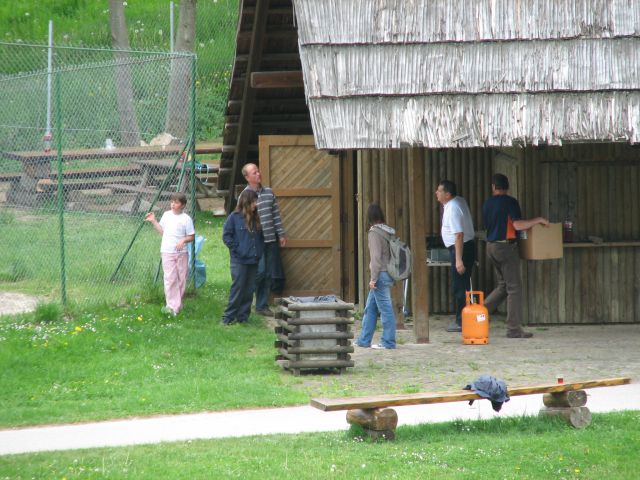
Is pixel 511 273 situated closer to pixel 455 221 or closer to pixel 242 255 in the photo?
pixel 455 221

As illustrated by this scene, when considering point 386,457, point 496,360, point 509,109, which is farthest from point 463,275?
point 386,457

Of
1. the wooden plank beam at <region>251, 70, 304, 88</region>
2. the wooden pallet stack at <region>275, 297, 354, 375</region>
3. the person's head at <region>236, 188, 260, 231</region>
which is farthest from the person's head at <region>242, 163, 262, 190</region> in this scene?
the wooden pallet stack at <region>275, 297, 354, 375</region>

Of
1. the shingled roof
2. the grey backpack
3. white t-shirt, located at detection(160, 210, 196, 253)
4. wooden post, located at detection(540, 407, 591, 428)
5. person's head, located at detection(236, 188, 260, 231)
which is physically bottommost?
wooden post, located at detection(540, 407, 591, 428)

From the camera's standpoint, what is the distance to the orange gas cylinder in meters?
13.2

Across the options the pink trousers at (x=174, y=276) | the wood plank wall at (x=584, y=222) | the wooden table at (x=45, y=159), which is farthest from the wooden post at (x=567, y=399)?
the wooden table at (x=45, y=159)

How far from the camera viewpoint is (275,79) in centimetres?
1486

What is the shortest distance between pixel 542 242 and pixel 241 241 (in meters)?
3.58

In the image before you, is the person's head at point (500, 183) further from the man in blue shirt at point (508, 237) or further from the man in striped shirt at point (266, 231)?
the man in striped shirt at point (266, 231)

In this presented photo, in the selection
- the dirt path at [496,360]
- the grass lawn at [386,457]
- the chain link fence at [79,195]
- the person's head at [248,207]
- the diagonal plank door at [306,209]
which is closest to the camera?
the grass lawn at [386,457]

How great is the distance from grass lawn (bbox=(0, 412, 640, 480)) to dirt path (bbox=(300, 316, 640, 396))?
1.86 metres

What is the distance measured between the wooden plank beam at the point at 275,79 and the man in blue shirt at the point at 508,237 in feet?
9.70

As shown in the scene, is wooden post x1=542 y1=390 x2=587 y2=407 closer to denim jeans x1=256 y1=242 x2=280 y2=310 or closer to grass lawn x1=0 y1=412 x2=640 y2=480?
grass lawn x1=0 y1=412 x2=640 y2=480

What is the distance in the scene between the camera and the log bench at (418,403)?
859 centimetres

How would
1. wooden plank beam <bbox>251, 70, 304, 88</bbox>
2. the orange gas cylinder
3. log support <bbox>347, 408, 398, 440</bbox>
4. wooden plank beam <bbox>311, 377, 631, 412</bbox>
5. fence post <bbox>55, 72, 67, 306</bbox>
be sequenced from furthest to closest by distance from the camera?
wooden plank beam <bbox>251, 70, 304, 88</bbox> < fence post <bbox>55, 72, 67, 306</bbox> < the orange gas cylinder < log support <bbox>347, 408, 398, 440</bbox> < wooden plank beam <bbox>311, 377, 631, 412</bbox>
